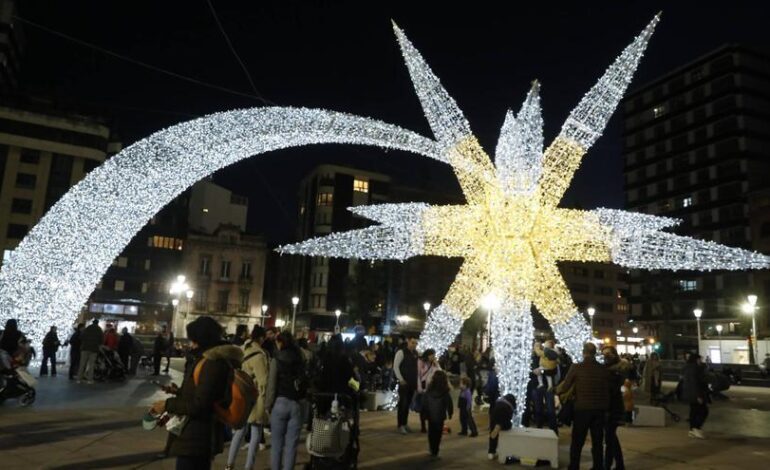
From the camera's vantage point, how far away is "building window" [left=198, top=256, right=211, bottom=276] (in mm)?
60406

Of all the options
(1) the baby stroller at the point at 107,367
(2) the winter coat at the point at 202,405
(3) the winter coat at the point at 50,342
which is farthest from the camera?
(1) the baby stroller at the point at 107,367

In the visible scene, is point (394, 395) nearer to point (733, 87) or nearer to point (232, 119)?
point (232, 119)

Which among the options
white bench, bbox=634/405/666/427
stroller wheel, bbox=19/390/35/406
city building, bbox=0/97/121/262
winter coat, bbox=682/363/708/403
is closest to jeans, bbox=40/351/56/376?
stroller wheel, bbox=19/390/35/406

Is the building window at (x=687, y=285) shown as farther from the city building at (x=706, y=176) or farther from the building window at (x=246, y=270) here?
the building window at (x=246, y=270)

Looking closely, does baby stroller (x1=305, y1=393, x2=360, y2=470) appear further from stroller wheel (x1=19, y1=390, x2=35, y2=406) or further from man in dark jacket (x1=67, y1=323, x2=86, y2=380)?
man in dark jacket (x1=67, y1=323, x2=86, y2=380)

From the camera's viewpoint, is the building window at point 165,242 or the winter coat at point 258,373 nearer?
the winter coat at point 258,373

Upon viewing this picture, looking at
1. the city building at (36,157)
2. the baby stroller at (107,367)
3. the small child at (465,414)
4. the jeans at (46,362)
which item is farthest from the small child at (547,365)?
the city building at (36,157)

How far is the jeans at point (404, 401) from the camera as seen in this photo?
11.4 metres

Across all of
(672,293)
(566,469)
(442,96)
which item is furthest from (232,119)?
(672,293)

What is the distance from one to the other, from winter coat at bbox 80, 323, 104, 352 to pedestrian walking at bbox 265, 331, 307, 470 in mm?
10971

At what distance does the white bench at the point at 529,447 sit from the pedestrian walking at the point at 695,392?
4.65 m

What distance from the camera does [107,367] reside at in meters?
17.0

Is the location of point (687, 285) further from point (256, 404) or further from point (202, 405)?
point (202, 405)

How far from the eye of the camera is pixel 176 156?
1573 centimetres
